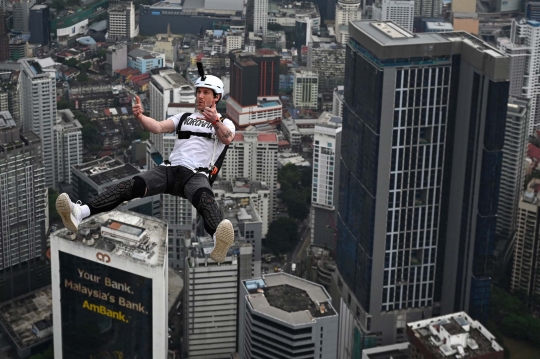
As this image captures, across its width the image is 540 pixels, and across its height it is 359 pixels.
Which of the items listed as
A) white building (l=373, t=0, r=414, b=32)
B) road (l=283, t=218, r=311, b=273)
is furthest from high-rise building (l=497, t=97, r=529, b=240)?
white building (l=373, t=0, r=414, b=32)

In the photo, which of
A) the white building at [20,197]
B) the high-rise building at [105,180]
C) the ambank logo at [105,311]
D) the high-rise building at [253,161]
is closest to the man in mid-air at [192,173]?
the ambank logo at [105,311]

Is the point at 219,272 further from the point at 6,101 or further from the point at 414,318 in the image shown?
the point at 6,101

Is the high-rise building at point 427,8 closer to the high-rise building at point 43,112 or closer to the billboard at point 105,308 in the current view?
the high-rise building at point 43,112

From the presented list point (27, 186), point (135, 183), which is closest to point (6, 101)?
point (27, 186)

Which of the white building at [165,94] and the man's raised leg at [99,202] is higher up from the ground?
the man's raised leg at [99,202]

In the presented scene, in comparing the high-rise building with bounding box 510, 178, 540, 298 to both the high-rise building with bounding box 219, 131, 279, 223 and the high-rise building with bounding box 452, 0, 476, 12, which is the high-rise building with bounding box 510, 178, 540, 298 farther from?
the high-rise building with bounding box 452, 0, 476, 12

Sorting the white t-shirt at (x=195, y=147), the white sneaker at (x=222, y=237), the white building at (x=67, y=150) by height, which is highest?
the white t-shirt at (x=195, y=147)

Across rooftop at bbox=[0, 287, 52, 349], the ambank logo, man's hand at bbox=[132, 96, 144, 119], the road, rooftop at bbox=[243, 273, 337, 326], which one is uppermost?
man's hand at bbox=[132, 96, 144, 119]
